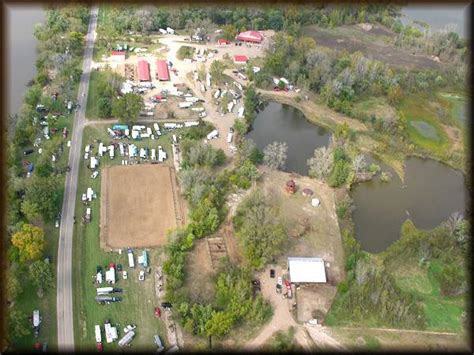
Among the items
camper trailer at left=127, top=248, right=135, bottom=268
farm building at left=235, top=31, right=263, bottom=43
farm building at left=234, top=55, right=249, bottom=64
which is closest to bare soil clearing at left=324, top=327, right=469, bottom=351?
camper trailer at left=127, top=248, right=135, bottom=268

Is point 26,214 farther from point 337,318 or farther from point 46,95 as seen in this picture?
point 337,318

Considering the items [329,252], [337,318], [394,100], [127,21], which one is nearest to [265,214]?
[329,252]

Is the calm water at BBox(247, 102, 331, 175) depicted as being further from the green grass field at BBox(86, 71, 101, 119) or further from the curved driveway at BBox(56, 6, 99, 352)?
the curved driveway at BBox(56, 6, 99, 352)

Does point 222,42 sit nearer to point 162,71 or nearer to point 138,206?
point 162,71

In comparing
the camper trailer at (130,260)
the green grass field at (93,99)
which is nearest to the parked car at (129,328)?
the camper trailer at (130,260)

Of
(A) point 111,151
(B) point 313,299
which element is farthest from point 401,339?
(A) point 111,151

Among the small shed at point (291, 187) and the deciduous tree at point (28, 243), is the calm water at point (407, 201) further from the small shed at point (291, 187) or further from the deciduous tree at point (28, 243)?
the deciduous tree at point (28, 243)
